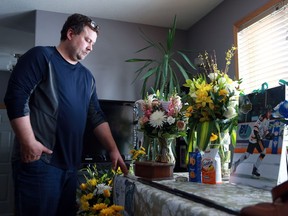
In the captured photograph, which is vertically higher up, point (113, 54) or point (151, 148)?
point (113, 54)

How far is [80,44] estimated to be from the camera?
1.38 m

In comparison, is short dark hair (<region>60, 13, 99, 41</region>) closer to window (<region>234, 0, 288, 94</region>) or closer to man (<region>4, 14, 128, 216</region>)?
man (<region>4, 14, 128, 216</region>)

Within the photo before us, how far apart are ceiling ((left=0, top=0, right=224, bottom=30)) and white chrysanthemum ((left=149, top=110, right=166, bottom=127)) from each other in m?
1.87

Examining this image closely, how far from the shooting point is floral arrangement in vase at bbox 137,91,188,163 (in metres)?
1.22

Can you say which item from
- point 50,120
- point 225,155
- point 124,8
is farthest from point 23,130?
point 124,8

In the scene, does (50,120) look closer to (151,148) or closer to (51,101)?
(51,101)

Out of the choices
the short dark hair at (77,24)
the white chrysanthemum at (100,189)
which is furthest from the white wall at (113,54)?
the white chrysanthemum at (100,189)

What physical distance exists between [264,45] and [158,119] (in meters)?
1.43

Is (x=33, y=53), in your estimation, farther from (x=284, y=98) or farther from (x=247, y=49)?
(x=247, y=49)

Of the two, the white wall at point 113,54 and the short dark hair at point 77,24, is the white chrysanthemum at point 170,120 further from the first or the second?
the white wall at point 113,54

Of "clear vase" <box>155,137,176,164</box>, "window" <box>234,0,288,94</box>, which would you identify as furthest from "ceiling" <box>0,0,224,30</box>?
"clear vase" <box>155,137,176,164</box>

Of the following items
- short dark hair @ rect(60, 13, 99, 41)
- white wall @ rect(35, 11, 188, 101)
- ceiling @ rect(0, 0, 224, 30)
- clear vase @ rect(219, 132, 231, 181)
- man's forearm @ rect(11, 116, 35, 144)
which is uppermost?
ceiling @ rect(0, 0, 224, 30)

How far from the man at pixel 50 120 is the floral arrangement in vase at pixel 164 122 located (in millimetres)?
249

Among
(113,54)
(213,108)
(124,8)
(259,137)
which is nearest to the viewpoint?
(259,137)
